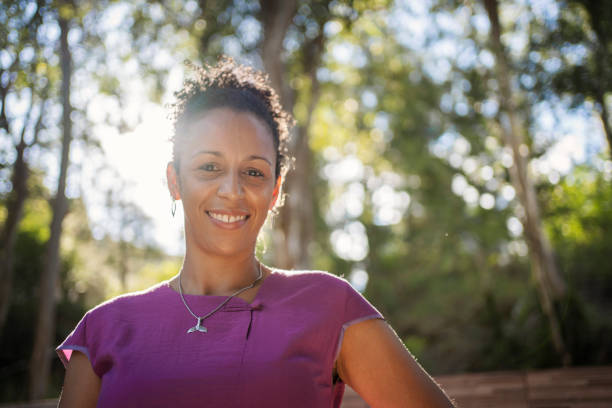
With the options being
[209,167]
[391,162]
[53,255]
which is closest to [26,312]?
[53,255]

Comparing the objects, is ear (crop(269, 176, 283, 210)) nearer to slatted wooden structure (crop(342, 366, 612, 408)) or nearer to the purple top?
the purple top

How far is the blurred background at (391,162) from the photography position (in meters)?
8.58

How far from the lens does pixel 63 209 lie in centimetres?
889

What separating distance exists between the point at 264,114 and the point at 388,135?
577 inches

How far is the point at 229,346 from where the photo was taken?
1410 mm

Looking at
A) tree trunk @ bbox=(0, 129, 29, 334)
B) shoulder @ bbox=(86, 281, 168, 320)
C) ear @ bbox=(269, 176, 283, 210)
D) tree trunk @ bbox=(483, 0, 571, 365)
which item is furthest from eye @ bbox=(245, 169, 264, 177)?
tree trunk @ bbox=(0, 129, 29, 334)

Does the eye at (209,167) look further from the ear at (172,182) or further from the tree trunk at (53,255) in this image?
the tree trunk at (53,255)

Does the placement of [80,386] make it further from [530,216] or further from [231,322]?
[530,216]

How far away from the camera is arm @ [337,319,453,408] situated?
1.40 metres

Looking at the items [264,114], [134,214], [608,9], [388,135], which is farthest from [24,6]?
[134,214]

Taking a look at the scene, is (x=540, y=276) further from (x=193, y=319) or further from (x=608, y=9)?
(x=193, y=319)

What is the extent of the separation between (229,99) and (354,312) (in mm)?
763

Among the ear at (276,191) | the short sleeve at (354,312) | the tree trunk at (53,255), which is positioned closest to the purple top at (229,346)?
the short sleeve at (354,312)

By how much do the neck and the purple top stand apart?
0.08m
